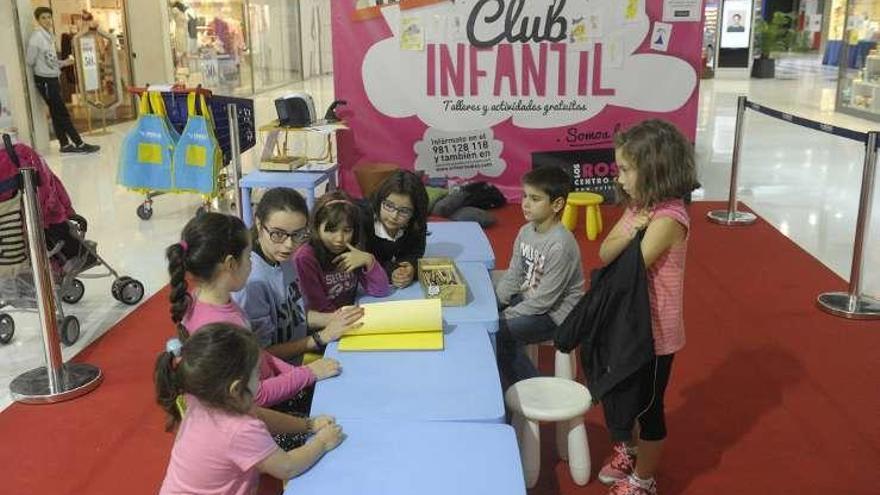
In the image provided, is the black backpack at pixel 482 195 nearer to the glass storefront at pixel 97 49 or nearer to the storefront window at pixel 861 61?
the glass storefront at pixel 97 49

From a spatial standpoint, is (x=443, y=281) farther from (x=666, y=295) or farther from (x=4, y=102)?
(x=4, y=102)

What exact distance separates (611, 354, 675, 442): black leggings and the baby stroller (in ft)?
8.74

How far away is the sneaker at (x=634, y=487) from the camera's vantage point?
259 centimetres

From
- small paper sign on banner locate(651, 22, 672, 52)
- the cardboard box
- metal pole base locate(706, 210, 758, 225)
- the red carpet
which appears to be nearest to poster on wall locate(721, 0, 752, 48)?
small paper sign on banner locate(651, 22, 672, 52)

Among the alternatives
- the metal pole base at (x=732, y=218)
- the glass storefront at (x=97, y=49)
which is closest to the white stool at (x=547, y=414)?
the metal pole base at (x=732, y=218)

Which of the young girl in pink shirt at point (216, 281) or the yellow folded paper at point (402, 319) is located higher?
the young girl in pink shirt at point (216, 281)

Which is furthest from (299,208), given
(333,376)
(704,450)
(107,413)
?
(704,450)

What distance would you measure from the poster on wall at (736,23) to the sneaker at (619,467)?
64.7 feet

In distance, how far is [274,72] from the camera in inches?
774

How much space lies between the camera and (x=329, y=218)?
2791 mm

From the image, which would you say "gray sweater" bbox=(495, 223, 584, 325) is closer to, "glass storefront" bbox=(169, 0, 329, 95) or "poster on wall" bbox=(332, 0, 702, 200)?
"poster on wall" bbox=(332, 0, 702, 200)

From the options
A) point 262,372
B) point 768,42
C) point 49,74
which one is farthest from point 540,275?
point 768,42

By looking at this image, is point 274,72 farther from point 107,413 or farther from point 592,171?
point 107,413

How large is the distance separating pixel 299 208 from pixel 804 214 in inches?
216
